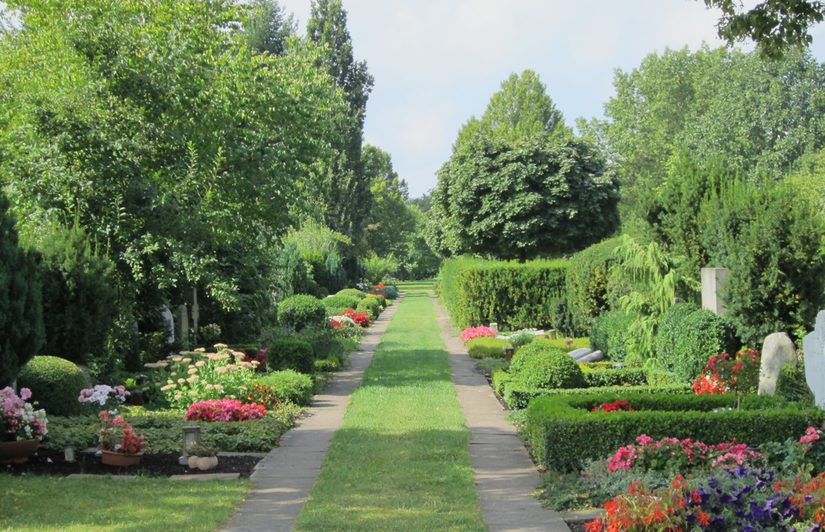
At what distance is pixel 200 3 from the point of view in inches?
808

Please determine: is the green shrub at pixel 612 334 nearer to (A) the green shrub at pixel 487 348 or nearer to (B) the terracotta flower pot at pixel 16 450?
(A) the green shrub at pixel 487 348

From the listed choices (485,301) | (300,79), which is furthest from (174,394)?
(485,301)

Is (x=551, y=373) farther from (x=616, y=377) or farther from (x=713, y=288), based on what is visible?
(x=713, y=288)

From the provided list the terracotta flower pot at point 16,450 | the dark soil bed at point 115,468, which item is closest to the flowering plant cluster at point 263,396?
the dark soil bed at point 115,468

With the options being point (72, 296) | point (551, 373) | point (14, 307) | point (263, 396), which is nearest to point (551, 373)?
point (551, 373)

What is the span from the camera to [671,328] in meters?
15.7

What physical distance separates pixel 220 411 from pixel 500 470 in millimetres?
4599

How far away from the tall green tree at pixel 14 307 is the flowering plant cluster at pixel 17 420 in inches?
32.7

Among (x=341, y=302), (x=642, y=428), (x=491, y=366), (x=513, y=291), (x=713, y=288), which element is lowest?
(x=491, y=366)

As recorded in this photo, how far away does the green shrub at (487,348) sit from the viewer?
73.4ft

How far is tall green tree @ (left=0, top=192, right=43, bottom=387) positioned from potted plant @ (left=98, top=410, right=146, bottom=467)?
1.60 metres

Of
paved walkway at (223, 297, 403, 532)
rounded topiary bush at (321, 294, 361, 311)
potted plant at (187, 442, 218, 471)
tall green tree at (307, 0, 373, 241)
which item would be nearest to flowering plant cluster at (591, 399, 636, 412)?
paved walkway at (223, 297, 403, 532)

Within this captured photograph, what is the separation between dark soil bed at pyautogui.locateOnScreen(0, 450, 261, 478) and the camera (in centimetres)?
959

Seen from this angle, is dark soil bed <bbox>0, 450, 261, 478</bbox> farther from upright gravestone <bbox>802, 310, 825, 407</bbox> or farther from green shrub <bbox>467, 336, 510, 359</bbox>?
green shrub <bbox>467, 336, 510, 359</bbox>
